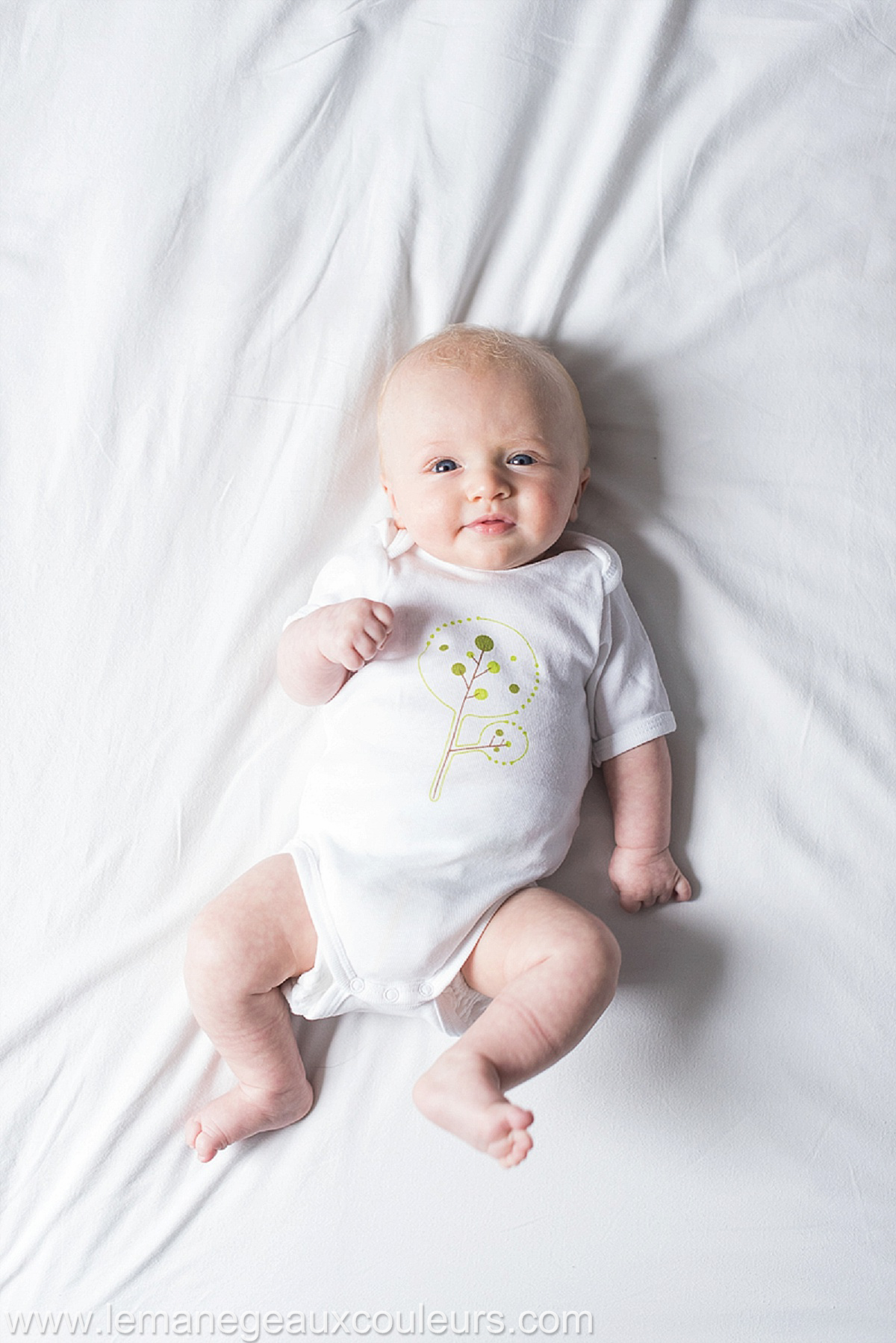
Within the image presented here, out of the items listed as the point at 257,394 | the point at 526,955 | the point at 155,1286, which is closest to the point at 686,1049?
the point at 526,955

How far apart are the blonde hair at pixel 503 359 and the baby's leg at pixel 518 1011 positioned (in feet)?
1.70

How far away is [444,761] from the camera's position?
1162 millimetres

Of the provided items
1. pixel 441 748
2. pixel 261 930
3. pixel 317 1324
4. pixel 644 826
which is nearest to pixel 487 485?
pixel 441 748

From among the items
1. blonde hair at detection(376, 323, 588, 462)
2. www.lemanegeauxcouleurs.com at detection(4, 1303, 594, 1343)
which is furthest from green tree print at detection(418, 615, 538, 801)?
www.lemanegeauxcouleurs.com at detection(4, 1303, 594, 1343)

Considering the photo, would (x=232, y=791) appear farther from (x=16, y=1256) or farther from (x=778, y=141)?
(x=778, y=141)

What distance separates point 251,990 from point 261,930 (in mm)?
63

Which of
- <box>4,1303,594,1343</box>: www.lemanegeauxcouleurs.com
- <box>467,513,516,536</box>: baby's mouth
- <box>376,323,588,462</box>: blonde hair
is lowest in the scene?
<box>4,1303,594,1343</box>: www.lemanegeauxcouleurs.com

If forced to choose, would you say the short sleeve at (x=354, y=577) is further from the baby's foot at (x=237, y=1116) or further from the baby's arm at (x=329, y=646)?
the baby's foot at (x=237, y=1116)

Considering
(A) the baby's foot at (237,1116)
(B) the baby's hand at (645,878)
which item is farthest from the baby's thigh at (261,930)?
(B) the baby's hand at (645,878)

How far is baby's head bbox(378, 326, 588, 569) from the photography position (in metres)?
1.17

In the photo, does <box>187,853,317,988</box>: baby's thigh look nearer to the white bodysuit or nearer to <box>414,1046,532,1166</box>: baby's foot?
the white bodysuit

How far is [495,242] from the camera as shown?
129 centimetres

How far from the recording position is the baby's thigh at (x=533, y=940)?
1101mm

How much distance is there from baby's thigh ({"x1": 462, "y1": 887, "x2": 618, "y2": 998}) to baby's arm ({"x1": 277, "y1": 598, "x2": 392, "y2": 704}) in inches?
11.9
